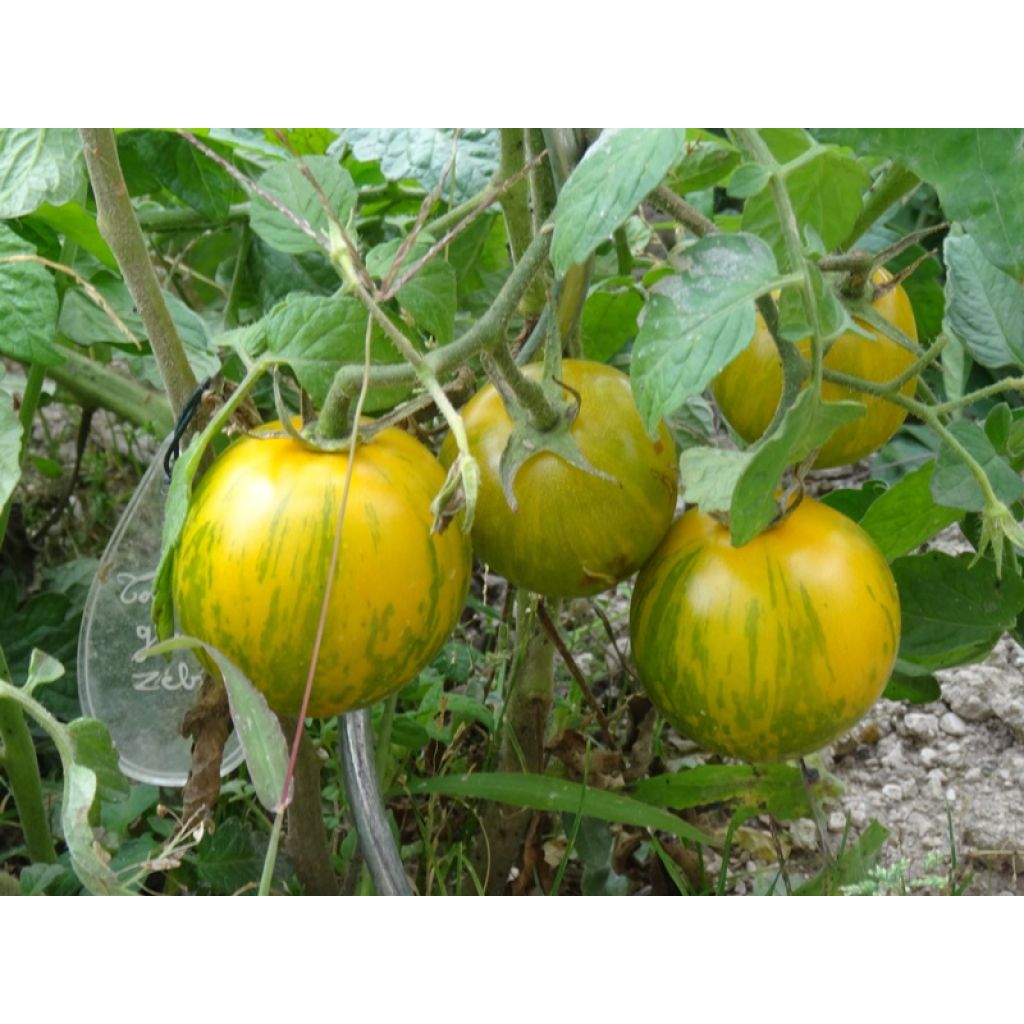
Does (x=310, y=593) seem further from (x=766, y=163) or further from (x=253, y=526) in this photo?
(x=766, y=163)

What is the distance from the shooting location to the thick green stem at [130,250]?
826 millimetres

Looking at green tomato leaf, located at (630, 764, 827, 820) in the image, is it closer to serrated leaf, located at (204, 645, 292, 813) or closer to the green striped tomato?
the green striped tomato

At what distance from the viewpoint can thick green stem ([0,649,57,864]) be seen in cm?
101

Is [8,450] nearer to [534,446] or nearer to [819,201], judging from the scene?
[534,446]

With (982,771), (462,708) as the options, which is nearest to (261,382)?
(462,708)

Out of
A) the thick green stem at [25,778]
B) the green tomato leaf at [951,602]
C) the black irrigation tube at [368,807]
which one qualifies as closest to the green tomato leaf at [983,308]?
the green tomato leaf at [951,602]

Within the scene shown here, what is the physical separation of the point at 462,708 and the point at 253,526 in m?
0.52

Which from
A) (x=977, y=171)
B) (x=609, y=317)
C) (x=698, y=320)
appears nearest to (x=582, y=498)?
(x=698, y=320)

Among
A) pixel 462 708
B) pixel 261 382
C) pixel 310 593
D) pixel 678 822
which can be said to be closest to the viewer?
pixel 310 593

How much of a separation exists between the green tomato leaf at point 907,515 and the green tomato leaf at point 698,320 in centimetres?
33

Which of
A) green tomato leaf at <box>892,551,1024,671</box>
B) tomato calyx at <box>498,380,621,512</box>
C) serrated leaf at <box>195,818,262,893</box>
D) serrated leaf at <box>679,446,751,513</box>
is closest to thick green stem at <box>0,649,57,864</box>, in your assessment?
serrated leaf at <box>195,818,262,893</box>

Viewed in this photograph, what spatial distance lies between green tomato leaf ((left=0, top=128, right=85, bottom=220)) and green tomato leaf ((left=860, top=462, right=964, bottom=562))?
0.61 meters

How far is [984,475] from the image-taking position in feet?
2.49

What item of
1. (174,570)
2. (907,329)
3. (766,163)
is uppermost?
(766,163)
